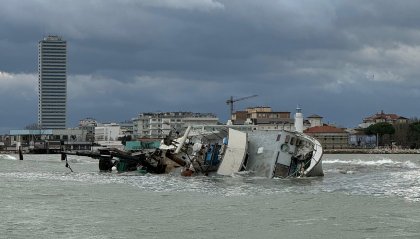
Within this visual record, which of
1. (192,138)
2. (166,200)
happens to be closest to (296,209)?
(166,200)

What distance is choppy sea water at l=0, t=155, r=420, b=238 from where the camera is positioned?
2216 cm

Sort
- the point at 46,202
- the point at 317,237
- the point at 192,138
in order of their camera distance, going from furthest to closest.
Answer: the point at 192,138 → the point at 46,202 → the point at 317,237

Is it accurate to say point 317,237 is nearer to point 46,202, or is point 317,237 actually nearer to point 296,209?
point 296,209

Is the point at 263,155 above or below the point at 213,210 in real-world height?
above

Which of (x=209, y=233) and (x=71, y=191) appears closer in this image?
(x=209, y=233)

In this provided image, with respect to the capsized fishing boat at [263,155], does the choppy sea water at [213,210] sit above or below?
below

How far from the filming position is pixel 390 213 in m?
26.3

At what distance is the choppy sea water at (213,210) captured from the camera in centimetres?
2216

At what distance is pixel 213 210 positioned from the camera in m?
28.0

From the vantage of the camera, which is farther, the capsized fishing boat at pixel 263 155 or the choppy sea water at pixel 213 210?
the capsized fishing boat at pixel 263 155

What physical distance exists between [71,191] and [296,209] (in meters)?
15.3

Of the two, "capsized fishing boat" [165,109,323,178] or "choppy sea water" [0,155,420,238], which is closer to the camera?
"choppy sea water" [0,155,420,238]

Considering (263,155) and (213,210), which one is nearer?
(213,210)

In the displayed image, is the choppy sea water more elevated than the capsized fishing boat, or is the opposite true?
the capsized fishing boat
